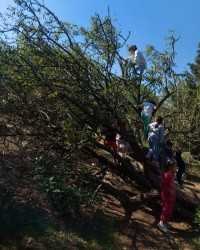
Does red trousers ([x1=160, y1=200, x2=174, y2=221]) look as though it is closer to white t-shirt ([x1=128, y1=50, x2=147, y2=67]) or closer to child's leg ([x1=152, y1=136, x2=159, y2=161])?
child's leg ([x1=152, y1=136, x2=159, y2=161])

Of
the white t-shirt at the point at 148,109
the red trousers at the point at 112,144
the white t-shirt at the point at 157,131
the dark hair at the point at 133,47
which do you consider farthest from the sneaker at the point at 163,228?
the dark hair at the point at 133,47

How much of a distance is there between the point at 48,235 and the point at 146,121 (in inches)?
161

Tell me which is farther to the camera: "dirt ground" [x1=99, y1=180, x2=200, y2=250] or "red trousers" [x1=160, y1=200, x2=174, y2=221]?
"red trousers" [x1=160, y1=200, x2=174, y2=221]

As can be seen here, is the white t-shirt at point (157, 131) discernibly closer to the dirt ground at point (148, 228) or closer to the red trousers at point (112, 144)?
the red trousers at point (112, 144)

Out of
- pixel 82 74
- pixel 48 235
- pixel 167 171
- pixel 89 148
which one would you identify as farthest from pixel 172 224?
pixel 82 74

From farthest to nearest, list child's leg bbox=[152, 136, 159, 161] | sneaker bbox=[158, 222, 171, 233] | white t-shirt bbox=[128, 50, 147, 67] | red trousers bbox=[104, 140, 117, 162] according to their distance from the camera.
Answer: white t-shirt bbox=[128, 50, 147, 67] < red trousers bbox=[104, 140, 117, 162] < child's leg bbox=[152, 136, 159, 161] < sneaker bbox=[158, 222, 171, 233]

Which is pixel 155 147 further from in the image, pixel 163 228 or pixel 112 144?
pixel 163 228

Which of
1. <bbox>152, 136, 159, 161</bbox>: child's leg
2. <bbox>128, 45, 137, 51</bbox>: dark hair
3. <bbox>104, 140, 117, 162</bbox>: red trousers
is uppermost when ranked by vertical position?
<bbox>128, 45, 137, 51</bbox>: dark hair

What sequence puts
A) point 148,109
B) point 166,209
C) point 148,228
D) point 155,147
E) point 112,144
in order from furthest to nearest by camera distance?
point 148,109
point 112,144
point 155,147
point 148,228
point 166,209

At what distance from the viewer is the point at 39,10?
7035 millimetres

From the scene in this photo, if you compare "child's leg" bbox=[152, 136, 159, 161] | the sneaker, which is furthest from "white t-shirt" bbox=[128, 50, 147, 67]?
the sneaker

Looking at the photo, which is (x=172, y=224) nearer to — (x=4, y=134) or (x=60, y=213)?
(x=60, y=213)

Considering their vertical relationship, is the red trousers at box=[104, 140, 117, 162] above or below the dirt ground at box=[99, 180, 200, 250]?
above

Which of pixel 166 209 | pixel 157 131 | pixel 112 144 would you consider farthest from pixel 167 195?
pixel 112 144
